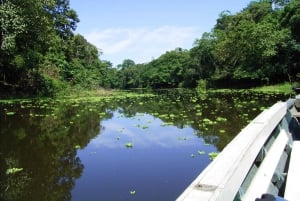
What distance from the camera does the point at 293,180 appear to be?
2.89 meters

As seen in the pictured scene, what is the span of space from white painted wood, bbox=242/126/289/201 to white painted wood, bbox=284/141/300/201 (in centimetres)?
14

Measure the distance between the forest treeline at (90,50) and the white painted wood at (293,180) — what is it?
81.1 feet

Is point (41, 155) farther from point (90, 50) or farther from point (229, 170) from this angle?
point (90, 50)

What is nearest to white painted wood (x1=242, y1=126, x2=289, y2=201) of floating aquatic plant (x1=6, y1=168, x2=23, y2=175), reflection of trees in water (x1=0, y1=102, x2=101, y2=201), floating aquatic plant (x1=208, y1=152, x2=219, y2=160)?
reflection of trees in water (x1=0, y1=102, x2=101, y2=201)

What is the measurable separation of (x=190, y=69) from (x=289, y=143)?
203 ft

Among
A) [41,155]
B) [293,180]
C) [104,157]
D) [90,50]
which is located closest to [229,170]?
[293,180]

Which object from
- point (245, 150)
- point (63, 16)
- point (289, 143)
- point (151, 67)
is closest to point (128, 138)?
point (289, 143)

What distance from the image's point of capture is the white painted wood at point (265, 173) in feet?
8.25

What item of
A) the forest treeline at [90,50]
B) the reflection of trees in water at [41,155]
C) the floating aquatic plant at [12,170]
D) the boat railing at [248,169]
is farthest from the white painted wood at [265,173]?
the forest treeline at [90,50]

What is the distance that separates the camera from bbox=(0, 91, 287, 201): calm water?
5.69m

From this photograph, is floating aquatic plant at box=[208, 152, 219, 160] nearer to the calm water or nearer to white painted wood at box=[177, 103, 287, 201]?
the calm water

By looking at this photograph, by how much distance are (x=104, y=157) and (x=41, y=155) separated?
1.50 m

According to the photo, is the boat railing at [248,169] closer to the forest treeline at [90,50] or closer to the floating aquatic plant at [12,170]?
the floating aquatic plant at [12,170]

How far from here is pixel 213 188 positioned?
1.83 metres
